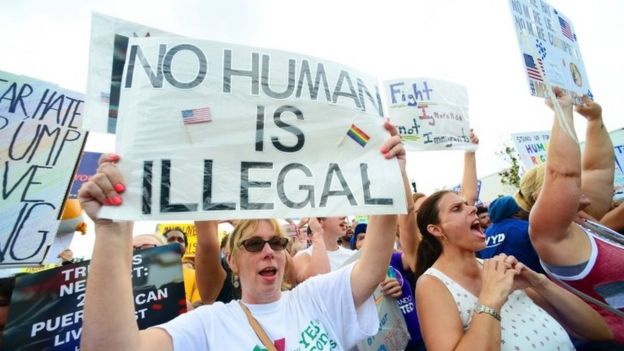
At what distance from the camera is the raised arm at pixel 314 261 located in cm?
335

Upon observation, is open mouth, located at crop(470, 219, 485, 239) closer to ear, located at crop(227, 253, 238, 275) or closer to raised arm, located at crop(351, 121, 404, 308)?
raised arm, located at crop(351, 121, 404, 308)

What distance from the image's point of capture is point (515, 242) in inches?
123

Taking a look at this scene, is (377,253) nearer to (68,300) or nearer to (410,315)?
(410,315)

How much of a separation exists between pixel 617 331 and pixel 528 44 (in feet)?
6.43

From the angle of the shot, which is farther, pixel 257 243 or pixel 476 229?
pixel 476 229

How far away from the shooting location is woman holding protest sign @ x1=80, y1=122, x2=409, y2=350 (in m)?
1.41

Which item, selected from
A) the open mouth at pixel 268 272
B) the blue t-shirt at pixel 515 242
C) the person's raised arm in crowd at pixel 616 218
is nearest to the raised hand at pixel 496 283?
the blue t-shirt at pixel 515 242

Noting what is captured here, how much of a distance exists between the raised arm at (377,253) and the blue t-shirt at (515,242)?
141 cm

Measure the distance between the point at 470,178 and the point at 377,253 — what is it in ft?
7.94

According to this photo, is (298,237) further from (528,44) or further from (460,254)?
(528,44)

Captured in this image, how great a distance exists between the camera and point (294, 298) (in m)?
2.08

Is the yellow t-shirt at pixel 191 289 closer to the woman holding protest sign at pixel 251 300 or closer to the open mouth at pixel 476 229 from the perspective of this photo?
the woman holding protest sign at pixel 251 300

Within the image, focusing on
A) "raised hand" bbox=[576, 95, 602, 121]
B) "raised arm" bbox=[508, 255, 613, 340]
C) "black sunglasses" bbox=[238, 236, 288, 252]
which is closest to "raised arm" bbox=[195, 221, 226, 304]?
"black sunglasses" bbox=[238, 236, 288, 252]

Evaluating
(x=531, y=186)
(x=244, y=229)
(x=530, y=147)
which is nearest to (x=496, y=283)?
(x=531, y=186)
